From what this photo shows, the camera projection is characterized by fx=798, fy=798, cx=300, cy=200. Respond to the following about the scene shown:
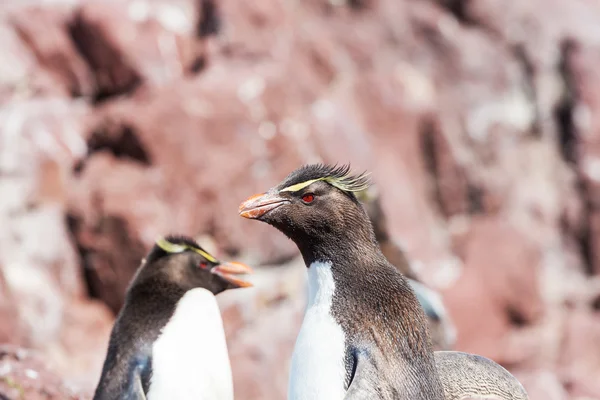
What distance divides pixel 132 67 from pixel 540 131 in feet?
20.1

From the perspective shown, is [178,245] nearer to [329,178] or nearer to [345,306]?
[329,178]

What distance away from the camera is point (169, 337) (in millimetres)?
3643

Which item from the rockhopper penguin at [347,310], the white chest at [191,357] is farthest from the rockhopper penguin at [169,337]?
the rockhopper penguin at [347,310]

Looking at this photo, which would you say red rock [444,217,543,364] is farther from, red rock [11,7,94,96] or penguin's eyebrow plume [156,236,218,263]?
penguin's eyebrow plume [156,236,218,263]

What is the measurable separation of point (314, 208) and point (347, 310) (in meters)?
0.38

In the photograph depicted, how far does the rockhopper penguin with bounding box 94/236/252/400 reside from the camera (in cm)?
355

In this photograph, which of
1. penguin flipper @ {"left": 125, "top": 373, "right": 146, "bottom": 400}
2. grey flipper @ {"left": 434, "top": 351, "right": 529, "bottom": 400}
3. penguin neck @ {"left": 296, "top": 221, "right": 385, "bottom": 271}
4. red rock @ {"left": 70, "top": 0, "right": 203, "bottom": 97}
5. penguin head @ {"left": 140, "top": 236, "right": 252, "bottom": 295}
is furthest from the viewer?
red rock @ {"left": 70, "top": 0, "right": 203, "bottom": 97}

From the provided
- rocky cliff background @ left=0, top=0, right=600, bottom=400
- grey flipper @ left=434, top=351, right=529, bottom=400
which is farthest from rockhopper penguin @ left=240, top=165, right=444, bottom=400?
rocky cliff background @ left=0, top=0, right=600, bottom=400

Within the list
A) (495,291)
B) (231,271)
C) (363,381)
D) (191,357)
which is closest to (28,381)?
(191,357)

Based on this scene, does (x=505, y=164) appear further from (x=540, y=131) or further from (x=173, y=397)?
(x=173, y=397)

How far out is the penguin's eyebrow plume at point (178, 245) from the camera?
154 inches

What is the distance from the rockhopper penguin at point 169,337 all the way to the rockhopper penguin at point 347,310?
0.95m

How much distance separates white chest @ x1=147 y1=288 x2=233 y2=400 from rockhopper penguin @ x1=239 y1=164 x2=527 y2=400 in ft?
3.05

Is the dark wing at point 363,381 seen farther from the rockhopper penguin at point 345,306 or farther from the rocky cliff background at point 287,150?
the rocky cliff background at point 287,150
